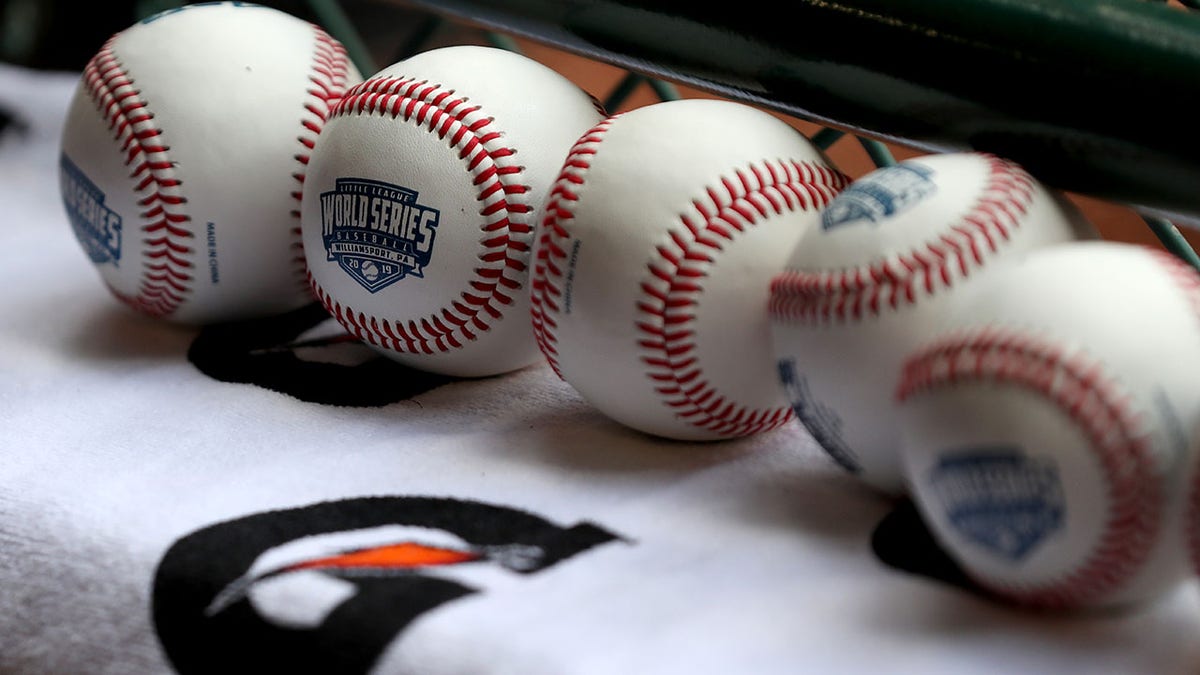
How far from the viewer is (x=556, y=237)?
Answer: 0.98 meters

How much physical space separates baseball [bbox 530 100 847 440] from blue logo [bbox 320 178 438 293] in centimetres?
11

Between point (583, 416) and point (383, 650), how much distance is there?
1.22 feet

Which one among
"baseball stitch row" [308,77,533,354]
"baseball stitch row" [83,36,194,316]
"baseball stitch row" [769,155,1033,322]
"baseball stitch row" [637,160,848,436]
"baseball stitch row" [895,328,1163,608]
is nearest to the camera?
"baseball stitch row" [895,328,1163,608]

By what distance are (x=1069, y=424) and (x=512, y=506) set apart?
43 cm

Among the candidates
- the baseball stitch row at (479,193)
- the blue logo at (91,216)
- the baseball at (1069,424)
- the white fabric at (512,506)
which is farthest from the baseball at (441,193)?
the baseball at (1069,424)

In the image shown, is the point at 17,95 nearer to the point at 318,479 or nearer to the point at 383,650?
the point at 318,479

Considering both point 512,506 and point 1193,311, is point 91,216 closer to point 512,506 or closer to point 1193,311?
point 512,506

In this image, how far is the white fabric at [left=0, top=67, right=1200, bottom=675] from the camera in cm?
78

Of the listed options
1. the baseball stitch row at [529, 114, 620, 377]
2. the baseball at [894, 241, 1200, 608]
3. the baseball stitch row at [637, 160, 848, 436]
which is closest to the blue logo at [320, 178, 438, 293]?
the baseball stitch row at [529, 114, 620, 377]

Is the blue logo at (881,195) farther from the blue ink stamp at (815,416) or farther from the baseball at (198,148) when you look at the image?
the baseball at (198,148)

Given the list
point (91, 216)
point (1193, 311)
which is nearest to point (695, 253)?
point (1193, 311)

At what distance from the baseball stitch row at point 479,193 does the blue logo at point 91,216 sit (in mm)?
282

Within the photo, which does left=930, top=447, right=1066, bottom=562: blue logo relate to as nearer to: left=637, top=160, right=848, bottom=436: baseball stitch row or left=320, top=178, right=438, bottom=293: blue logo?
left=637, top=160, right=848, bottom=436: baseball stitch row

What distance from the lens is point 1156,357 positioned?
2.41ft
